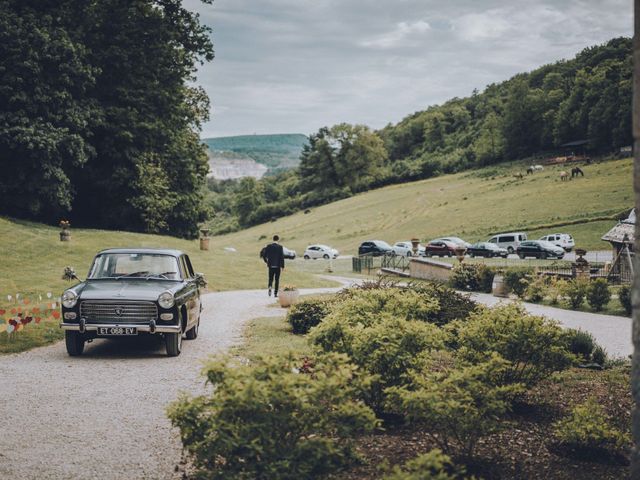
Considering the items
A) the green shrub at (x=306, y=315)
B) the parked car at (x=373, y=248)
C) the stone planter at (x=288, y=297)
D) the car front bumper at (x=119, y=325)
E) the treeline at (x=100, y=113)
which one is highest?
the treeline at (x=100, y=113)

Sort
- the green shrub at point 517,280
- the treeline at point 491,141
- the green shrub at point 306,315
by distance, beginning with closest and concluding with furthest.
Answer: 1. the green shrub at point 306,315
2. the green shrub at point 517,280
3. the treeline at point 491,141

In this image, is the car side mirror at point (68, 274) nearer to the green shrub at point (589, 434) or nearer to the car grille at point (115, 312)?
the car grille at point (115, 312)

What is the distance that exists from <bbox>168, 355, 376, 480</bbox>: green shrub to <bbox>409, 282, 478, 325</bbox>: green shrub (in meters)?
7.10

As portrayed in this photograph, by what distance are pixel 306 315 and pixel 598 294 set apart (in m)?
11.0

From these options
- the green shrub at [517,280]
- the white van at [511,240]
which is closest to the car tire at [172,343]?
the green shrub at [517,280]

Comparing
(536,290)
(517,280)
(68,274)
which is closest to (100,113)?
(68,274)

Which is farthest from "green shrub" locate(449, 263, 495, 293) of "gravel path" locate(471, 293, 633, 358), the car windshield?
the car windshield

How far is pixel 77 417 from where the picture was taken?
294 inches

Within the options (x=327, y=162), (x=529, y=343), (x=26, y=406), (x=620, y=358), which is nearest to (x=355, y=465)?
(x=529, y=343)

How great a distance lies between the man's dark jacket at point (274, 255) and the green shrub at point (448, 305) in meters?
7.36

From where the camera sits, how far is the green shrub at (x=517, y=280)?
969 inches

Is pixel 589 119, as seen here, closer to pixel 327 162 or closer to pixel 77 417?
pixel 327 162

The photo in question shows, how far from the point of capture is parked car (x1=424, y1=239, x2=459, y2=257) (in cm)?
5038

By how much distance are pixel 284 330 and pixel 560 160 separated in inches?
3406
